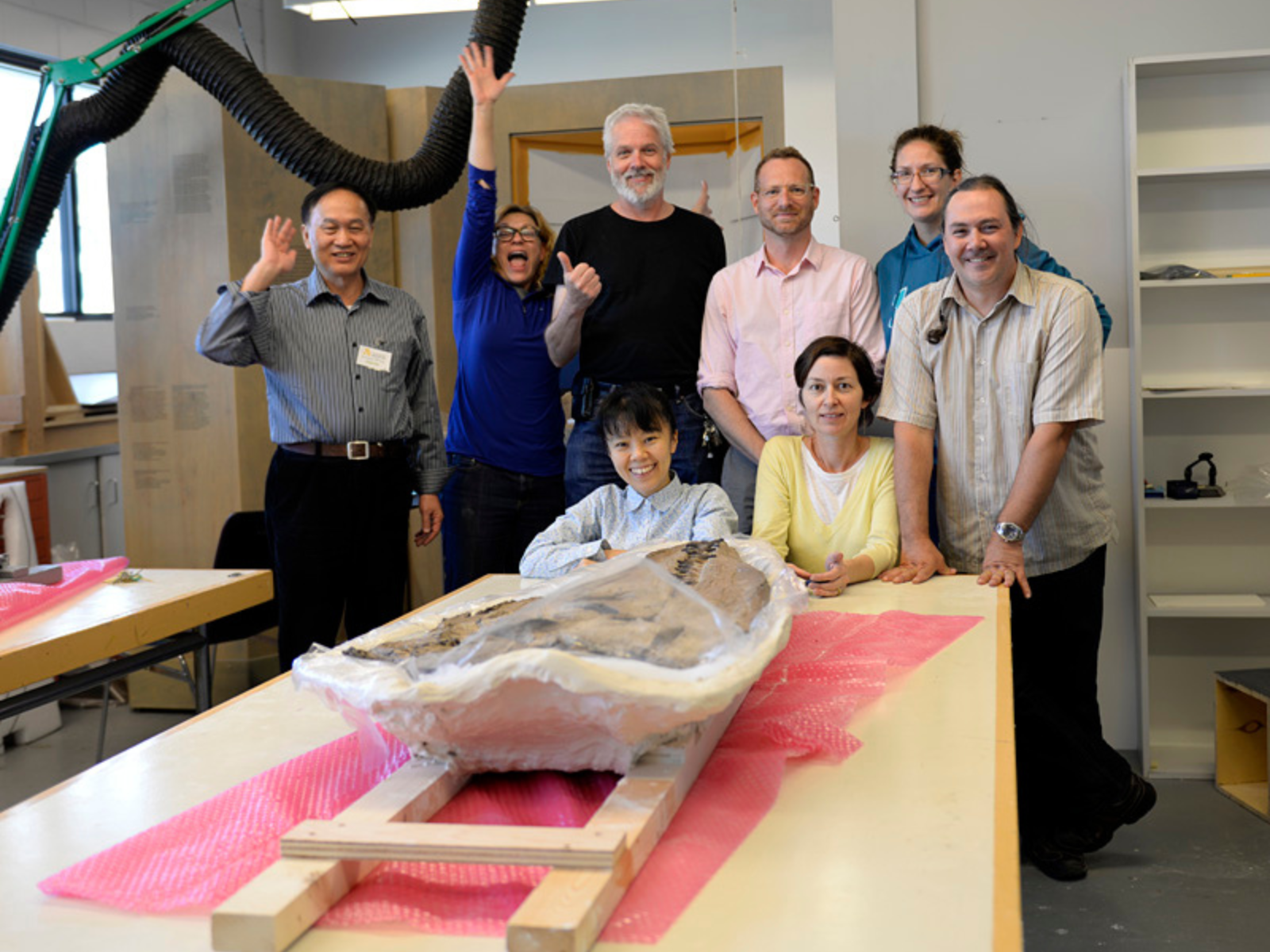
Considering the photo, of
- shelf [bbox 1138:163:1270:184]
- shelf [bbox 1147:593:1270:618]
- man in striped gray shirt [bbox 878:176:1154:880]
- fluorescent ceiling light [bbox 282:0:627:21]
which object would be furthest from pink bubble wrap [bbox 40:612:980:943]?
fluorescent ceiling light [bbox 282:0:627:21]

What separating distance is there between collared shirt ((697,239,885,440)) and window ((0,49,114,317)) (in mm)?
3418

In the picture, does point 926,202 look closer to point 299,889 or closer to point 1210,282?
point 1210,282

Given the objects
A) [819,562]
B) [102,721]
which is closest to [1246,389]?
[819,562]

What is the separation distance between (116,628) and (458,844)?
1540 mm

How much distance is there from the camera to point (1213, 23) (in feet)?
11.3

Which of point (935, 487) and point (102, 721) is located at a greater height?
point (935, 487)

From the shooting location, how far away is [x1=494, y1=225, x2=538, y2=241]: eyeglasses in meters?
3.02

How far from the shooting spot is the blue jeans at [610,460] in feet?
9.28

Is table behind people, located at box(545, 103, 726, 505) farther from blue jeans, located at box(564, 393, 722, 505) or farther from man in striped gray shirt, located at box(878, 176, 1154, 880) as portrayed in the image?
man in striped gray shirt, located at box(878, 176, 1154, 880)

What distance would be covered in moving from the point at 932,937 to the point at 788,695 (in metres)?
0.58

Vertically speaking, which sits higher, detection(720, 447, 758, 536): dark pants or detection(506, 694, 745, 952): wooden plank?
detection(720, 447, 758, 536): dark pants

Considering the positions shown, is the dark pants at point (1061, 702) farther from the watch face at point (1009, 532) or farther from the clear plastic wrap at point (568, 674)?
the clear plastic wrap at point (568, 674)

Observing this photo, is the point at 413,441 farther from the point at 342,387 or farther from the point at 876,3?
the point at 876,3

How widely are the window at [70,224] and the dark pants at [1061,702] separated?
413cm
